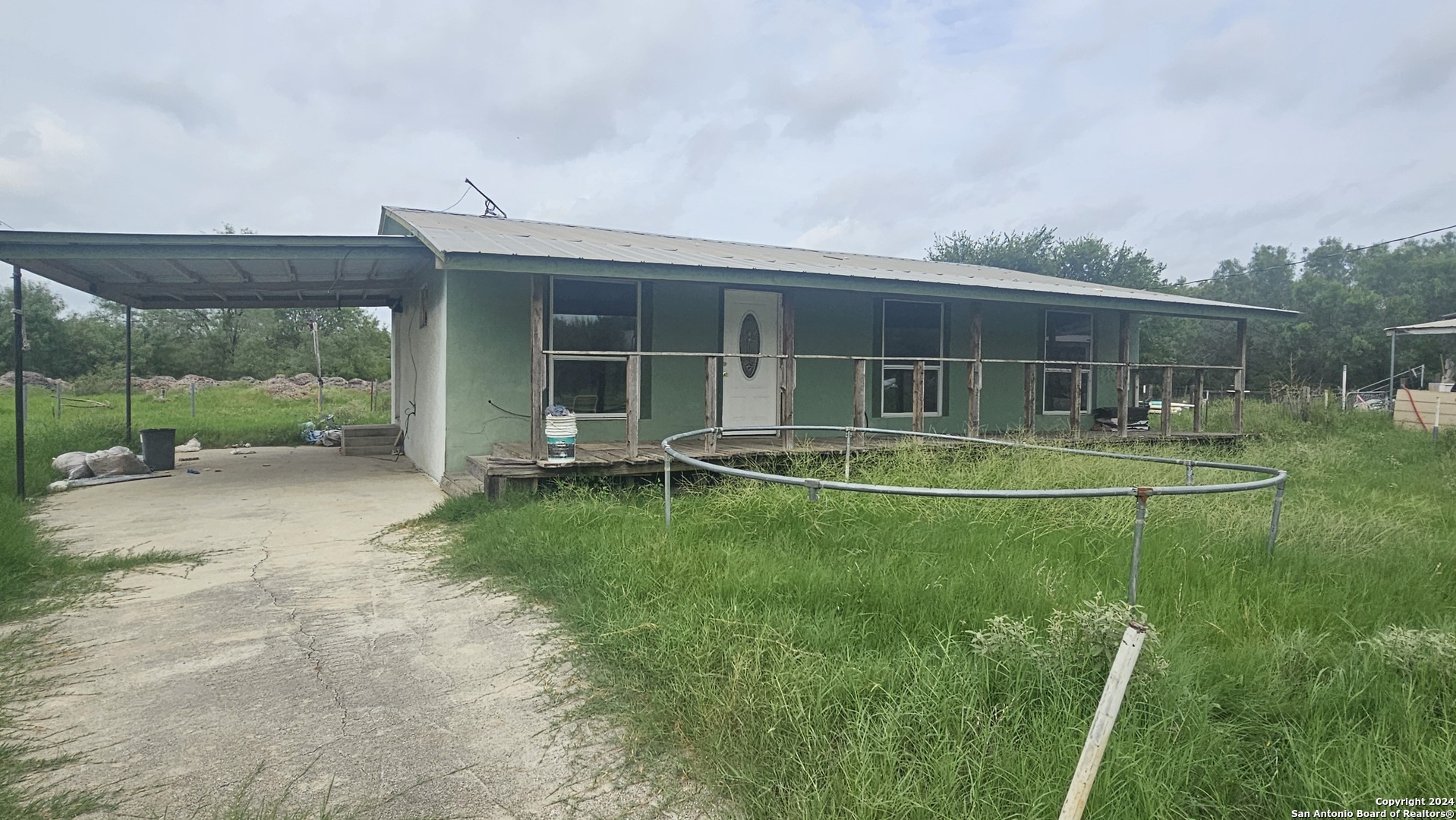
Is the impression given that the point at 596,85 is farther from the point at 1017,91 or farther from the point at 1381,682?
the point at 1381,682

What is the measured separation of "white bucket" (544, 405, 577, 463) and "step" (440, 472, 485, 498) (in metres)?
0.86

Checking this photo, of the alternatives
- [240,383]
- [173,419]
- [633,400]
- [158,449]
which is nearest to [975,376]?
[633,400]

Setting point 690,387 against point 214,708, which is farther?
point 690,387

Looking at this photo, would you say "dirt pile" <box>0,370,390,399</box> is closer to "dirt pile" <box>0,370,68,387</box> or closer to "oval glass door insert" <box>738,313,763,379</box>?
"dirt pile" <box>0,370,68,387</box>

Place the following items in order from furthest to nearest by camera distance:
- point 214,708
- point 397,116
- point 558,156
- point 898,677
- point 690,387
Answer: point 558,156, point 397,116, point 690,387, point 214,708, point 898,677

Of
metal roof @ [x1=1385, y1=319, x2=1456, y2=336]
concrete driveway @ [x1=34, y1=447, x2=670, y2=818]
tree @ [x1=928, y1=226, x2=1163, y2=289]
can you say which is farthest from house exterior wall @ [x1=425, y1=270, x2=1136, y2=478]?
tree @ [x1=928, y1=226, x2=1163, y2=289]

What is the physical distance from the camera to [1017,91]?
48.8 feet

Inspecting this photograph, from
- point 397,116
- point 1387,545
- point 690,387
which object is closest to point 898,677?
point 1387,545

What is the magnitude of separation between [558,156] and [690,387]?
3018 centimetres

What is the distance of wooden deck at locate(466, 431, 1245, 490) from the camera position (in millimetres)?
6398

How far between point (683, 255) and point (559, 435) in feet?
9.98

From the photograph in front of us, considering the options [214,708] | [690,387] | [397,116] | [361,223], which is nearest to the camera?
[214,708]

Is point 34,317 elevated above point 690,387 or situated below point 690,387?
above

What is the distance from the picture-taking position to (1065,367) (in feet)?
37.6
